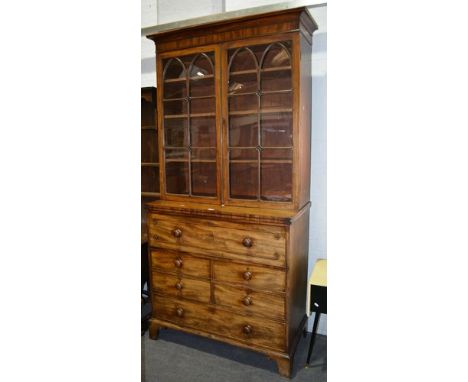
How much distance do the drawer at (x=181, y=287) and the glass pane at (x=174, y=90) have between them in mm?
1242

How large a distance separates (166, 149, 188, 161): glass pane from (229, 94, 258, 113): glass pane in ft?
1.52

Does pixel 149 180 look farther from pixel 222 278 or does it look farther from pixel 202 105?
pixel 222 278

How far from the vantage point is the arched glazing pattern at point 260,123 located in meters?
2.10

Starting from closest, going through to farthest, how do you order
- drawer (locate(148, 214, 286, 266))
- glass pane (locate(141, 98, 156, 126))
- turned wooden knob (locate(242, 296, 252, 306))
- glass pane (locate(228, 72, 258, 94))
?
drawer (locate(148, 214, 286, 266))
turned wooden knob (locate(242, 296, 252, 306))
glass pane (locate(228, 72, 258, 94))
glass pane (locate(141, 98, 156, 126))

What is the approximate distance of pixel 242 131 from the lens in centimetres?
227

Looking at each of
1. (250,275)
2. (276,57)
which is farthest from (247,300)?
(276,57)

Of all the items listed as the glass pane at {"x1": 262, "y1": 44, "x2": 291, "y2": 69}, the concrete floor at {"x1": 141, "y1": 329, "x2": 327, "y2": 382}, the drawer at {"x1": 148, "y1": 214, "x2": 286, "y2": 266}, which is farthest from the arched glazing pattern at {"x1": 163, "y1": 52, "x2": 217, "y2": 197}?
the concrete floor at {"x1": 141, "y1": 329, "x2": 327, "y2": 382}

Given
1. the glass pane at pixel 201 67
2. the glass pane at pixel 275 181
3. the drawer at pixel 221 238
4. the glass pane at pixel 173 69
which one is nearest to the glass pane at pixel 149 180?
the drawer at pixel 221 238

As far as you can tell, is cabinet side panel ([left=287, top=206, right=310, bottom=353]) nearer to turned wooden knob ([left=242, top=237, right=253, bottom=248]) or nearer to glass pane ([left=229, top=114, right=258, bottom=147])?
turned wooden knob ([left=242, top=237, right=253, bottom=248])

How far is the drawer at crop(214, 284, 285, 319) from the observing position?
2.03 meters

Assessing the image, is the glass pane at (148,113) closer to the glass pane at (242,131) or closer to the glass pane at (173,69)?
the glass pane at (173,69)
